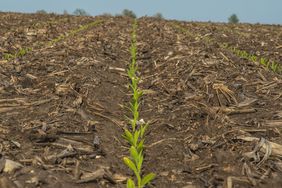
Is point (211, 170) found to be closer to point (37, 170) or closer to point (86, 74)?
point (37, 170)

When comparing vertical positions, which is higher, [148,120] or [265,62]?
[265,62]

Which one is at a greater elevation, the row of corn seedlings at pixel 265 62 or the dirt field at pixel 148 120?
the row of corn seedlings at pixel 265 62

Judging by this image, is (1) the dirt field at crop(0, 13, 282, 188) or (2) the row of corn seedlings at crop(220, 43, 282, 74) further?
(2) the row of corn seedlings at crop(220, 43, 282, 74)

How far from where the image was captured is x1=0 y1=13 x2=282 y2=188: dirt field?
3.96 metres

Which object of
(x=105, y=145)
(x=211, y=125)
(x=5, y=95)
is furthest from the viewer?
(x=5, y=95)

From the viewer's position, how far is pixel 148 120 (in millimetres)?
5746

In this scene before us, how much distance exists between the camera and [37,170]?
3824 mm

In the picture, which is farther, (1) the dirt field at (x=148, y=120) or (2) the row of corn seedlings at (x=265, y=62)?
(2) the row of corn seedlings at (x=265, y=62)

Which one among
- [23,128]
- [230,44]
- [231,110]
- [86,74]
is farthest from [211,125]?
[230,44]

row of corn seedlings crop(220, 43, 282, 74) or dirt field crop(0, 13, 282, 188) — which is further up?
row of corn seedlings crop(220, 43, 282, 74)

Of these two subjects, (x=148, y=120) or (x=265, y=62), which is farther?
(x=265, y=62)

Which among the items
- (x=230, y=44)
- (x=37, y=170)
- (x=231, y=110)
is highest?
(x=230, y=44)

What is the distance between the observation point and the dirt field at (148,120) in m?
3.96

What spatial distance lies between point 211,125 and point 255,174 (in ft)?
4.29
